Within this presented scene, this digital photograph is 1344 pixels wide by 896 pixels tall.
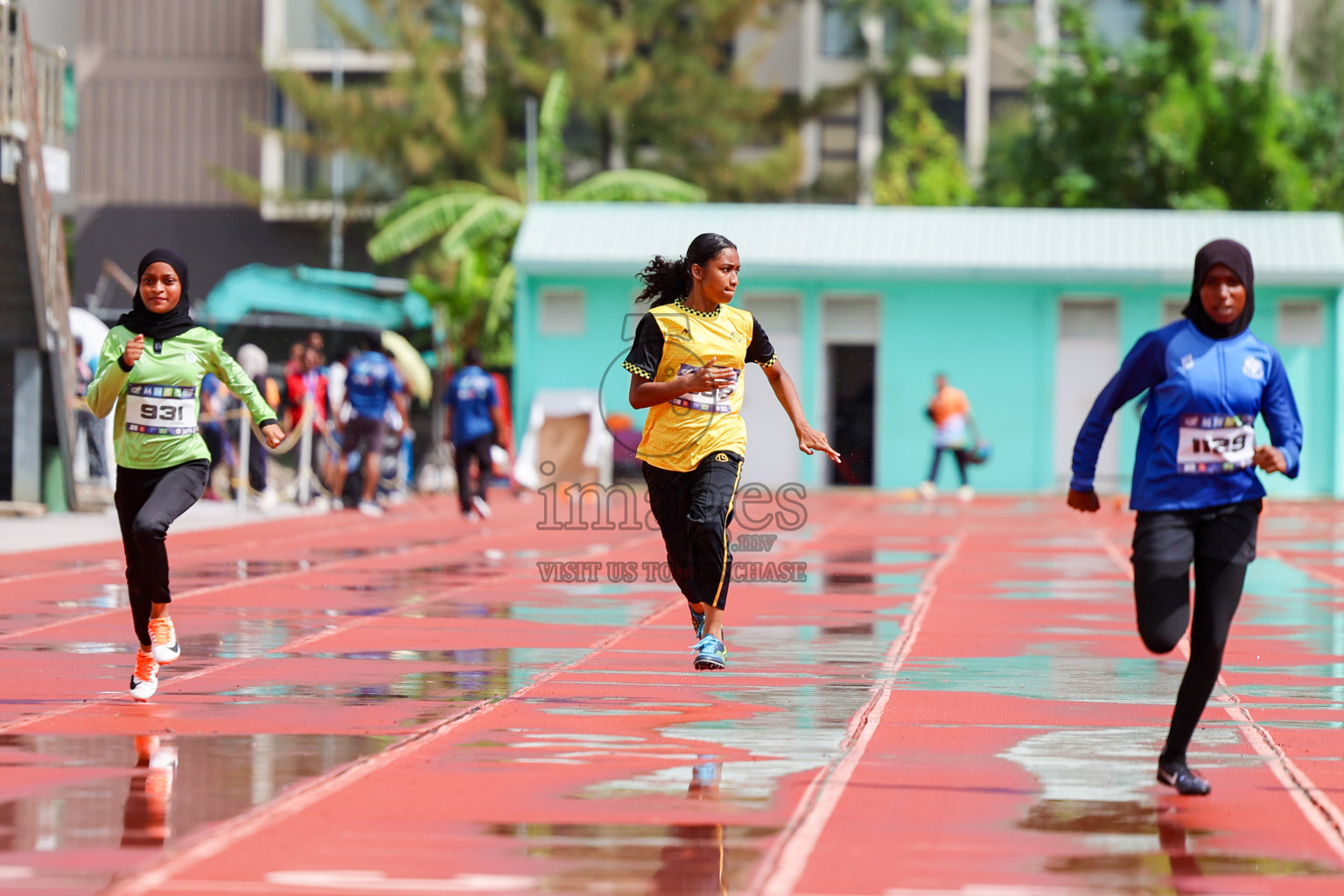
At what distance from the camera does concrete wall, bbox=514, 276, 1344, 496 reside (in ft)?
102

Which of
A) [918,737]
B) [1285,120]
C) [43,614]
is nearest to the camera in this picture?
[918,737]

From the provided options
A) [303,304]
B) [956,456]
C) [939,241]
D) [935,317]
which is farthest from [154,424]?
[939,241]

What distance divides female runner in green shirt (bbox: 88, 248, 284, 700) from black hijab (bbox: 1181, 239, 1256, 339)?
3.62 metres

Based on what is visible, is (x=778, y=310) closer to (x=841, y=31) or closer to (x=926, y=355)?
(x=926, y=355)

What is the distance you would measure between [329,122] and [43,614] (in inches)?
1407

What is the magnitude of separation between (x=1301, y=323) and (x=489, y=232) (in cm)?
1310

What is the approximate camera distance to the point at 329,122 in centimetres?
4612

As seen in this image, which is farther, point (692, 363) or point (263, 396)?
point (263, 396)

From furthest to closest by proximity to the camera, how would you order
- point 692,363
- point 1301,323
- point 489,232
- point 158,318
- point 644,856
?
point 489,232 < point 1301,323 < point 692,363 < point 158,318 < point 644,856

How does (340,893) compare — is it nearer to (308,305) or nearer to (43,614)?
(43,614)

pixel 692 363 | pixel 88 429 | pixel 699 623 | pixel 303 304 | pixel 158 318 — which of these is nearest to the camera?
pixel 158 318

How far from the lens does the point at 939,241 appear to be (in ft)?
104

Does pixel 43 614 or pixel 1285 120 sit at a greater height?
pixel 1285 120

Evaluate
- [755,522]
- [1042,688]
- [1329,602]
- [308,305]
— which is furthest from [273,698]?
[308,305]
